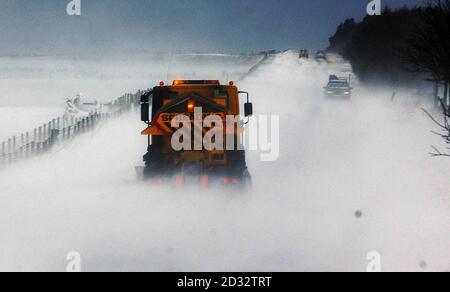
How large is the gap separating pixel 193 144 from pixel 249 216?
6.67 feet

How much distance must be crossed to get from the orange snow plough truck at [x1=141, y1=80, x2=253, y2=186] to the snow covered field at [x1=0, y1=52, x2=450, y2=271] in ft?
1.31

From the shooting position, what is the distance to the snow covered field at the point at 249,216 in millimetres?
9906

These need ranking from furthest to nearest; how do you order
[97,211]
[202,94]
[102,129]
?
[102,129] → [202,94] → [97,211]

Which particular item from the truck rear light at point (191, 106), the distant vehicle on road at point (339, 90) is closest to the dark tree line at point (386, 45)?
the distant vehicle on road at point (339, 90)

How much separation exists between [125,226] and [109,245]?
143cm

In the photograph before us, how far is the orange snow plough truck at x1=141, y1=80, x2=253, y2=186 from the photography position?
13.9 m

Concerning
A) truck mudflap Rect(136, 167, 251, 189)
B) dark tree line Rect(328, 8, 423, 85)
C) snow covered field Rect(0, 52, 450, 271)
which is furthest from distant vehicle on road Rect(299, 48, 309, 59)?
truck mudflap Rect(136, 167, 251, 189)

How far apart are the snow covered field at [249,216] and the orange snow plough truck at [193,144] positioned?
40cm

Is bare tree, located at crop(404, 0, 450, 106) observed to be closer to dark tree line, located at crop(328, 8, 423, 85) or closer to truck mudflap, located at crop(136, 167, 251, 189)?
truck mudflap, located at crop(136, 167, 251, 189)

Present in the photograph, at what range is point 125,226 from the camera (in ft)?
39.6

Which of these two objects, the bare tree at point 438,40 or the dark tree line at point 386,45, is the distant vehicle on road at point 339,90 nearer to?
the dark tree line at point 386,45

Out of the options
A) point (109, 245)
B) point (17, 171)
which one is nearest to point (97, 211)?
point (109, 245)

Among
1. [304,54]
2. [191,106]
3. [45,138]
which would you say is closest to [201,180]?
[191,106]
